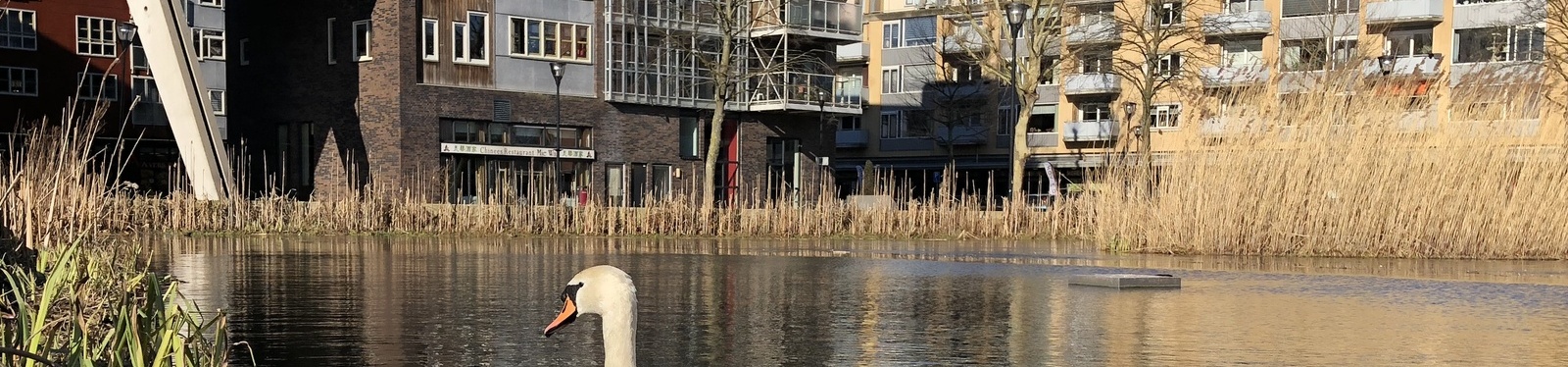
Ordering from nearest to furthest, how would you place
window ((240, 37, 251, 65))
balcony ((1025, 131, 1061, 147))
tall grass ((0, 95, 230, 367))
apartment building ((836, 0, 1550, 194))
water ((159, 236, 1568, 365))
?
1. tall grass ((0, 95, 230, 367))
2. water ((159, 236, 1568, 365))
3. window ((240, 37, 251, 65))
4. apartment building ((836, 0, 1550, 194))
5. balcony ((1025, 131, 1061, 147))

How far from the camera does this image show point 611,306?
7.20 meters

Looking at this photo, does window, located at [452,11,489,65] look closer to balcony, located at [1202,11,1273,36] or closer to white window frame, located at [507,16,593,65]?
white window frame, located at [507,16,593,65]

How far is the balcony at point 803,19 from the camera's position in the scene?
56062 millimetres

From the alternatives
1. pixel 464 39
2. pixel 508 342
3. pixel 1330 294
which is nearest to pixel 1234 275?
pixel 1330 294

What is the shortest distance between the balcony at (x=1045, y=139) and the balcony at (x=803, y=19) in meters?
22.3

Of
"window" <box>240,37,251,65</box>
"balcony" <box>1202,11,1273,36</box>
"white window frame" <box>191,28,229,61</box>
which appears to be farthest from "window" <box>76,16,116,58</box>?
"balcony" <box>1202,11,1273,36</box>

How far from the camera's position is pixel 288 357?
10.6m

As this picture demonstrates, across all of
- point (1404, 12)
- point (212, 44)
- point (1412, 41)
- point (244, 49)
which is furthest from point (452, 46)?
point (1412, 41)

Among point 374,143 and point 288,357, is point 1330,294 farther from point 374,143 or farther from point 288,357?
point 374,143

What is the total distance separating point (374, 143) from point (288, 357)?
39575 mm

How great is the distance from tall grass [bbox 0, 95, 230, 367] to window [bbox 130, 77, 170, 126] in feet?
149

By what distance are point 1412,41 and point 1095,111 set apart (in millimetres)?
14501

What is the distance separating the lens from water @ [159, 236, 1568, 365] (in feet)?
37.7

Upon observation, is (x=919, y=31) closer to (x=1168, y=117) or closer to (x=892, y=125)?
(x=892, y=125)
